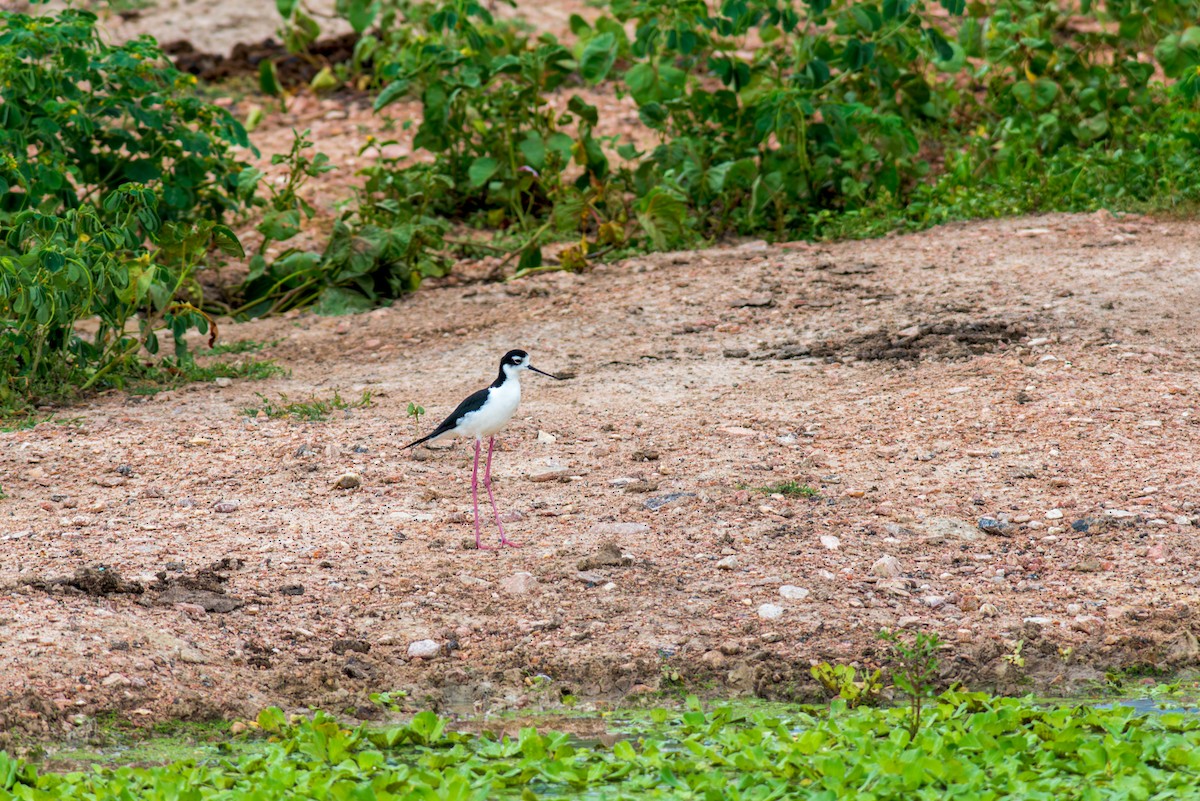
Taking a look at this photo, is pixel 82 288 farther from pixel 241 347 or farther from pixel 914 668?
pixel 914 668

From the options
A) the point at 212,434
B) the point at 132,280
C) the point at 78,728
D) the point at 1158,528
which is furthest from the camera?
the point at 132,280

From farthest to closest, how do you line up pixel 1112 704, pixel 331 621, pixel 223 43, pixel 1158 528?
pixel 223 43 < pixel 1158 528 < pixel 331 621 < pixel 1112 704

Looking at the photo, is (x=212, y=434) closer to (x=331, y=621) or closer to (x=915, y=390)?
(x=331, y=621)

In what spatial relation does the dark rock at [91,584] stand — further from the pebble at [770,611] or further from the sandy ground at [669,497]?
the pebble at [770,611]

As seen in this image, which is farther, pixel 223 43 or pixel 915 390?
pixel 223 43

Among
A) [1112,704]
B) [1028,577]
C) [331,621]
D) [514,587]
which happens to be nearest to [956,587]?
[1028,577]

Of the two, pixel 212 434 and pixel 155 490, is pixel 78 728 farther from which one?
pixel 212 434

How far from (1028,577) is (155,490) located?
10.8ft

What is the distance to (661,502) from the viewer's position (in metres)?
5.52

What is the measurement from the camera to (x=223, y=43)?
42.2 ft

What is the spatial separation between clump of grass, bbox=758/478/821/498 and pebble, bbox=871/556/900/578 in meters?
0.58

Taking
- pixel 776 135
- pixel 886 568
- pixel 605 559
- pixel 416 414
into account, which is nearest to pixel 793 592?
pixel 886 568

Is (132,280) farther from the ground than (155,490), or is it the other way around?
(132,280)

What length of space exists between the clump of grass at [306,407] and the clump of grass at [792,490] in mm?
2123
